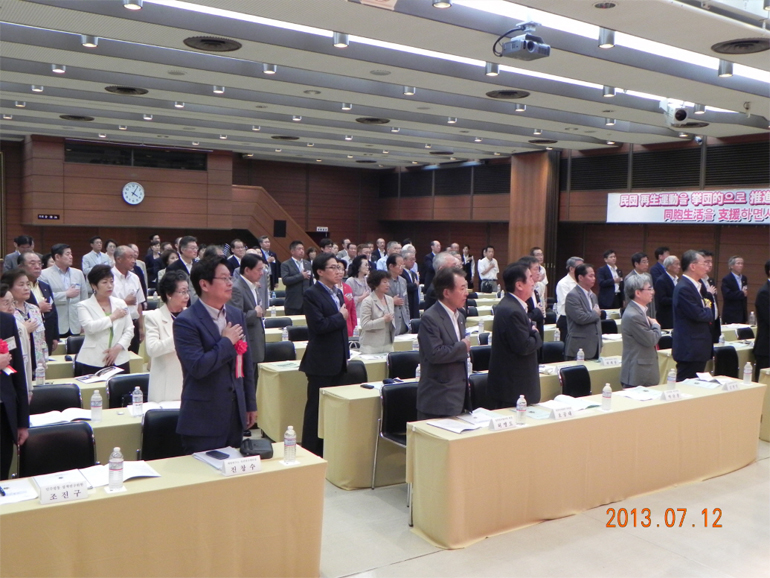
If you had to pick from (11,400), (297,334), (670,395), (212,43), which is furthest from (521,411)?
(212,43)

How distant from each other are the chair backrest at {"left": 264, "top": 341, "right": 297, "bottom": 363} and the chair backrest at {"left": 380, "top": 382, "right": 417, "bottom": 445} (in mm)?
1762

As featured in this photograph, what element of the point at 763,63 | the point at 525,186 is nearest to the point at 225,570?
the point at 763,63

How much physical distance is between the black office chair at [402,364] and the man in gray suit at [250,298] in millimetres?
1167

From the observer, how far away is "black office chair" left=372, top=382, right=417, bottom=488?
174 inches

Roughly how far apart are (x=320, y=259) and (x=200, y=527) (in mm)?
2342

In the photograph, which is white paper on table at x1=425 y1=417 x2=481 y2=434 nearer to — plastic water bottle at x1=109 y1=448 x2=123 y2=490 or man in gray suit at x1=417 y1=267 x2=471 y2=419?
man in gray suit at x1=417 y1=267 x2=471 y2=419

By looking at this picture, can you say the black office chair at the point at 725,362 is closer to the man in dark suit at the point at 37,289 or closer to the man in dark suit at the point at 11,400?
the man in dark suit at the point at 11,400

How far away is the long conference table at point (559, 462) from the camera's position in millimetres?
3582

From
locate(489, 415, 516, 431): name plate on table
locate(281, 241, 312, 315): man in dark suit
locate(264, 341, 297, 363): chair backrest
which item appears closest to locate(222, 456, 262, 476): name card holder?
locate(489, 415, 516, 431): name plate on table

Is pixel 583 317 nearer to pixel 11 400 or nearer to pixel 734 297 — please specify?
pixel 11 400

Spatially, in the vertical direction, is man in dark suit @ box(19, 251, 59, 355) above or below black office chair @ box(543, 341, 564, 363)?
above

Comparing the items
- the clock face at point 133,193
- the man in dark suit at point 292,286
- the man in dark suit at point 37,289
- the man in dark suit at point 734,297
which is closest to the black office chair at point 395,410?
the man in dark suit at point 37,289

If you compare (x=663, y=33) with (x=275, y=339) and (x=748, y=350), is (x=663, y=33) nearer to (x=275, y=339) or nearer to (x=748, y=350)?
(x=748, y=350)

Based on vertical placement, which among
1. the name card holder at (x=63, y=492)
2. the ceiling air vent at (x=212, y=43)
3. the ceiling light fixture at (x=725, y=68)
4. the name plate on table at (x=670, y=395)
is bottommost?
the name card holder at (x=63, y=492)
